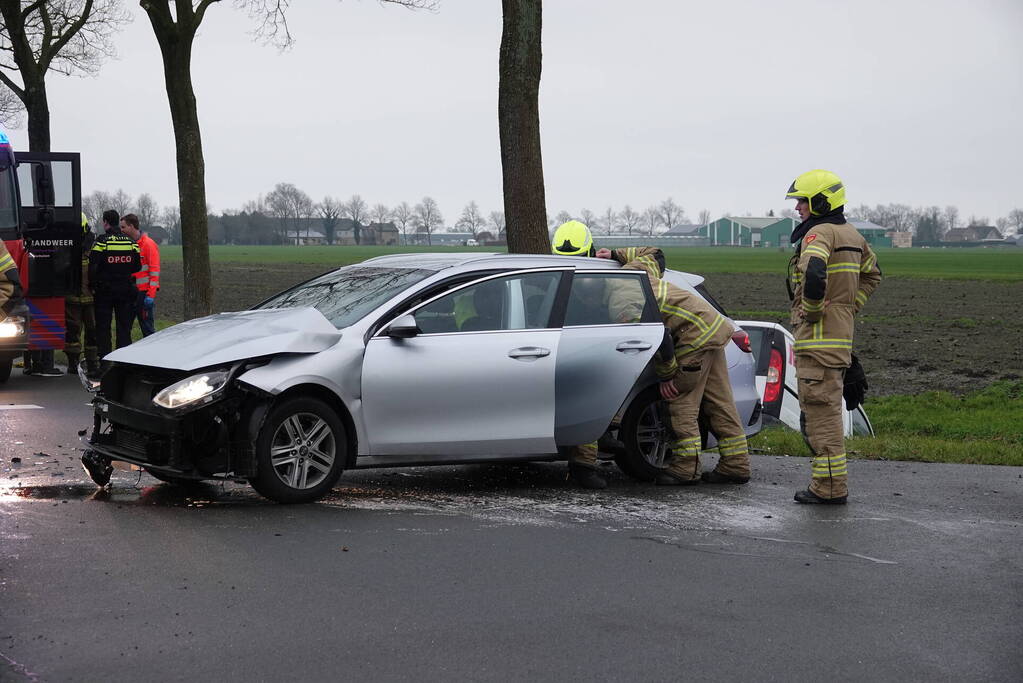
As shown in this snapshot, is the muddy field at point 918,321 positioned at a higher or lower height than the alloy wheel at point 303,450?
lower

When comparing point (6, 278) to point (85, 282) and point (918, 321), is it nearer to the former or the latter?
point (85, 282)

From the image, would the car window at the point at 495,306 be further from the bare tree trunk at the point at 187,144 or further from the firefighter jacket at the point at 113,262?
the bare tree trunk at the point at 187,144

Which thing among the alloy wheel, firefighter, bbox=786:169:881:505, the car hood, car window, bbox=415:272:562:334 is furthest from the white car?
the alloy wheel

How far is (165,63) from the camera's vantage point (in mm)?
18625

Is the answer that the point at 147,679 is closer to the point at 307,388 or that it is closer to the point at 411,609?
the point at 411,609

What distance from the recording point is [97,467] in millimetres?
7945

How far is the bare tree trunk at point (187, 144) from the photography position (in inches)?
731

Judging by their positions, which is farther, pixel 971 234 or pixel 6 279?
pixel 971 234

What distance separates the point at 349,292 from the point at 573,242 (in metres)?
1.85

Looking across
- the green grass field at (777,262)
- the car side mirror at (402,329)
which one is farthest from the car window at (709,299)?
the green grass field at (777,262)

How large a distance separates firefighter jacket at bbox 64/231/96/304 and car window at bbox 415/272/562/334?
32.3 feet

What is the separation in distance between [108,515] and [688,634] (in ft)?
11.6

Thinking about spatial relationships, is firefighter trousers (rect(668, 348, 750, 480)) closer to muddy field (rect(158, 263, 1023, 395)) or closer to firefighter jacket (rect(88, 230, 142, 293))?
muddy field (rect(158, 263, 1023, 395))

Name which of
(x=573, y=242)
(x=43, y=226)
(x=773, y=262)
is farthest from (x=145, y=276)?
(x=773, y=262)
